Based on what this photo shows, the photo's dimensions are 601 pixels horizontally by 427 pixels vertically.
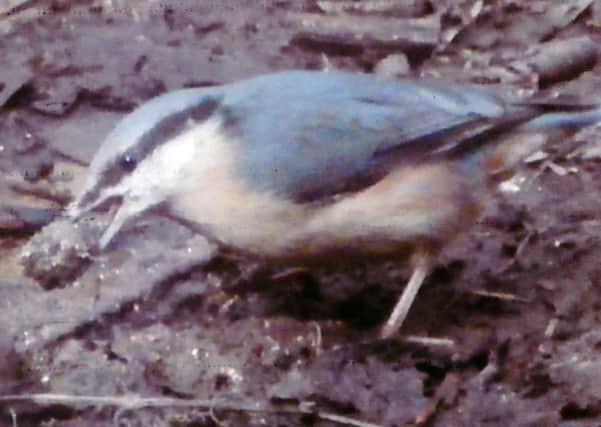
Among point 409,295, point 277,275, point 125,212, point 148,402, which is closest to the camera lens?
point 148,402

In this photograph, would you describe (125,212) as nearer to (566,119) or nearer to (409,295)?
(409,295)

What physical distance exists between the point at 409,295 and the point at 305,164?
0.34m

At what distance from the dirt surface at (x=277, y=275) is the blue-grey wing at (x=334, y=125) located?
20cm

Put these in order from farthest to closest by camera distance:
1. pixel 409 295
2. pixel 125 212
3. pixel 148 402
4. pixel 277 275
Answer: pixel 277 275 → pixel 409 295 → pixel 125 212 → pixel 148 402

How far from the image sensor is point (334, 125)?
257cm

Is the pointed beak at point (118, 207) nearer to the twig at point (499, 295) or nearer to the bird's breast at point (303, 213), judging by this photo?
the bird's breast at point (303, 213)

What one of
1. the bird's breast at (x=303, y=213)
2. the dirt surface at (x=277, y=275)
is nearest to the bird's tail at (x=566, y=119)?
the dirt surface at (x=277, y=275)

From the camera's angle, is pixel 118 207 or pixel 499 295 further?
pixel 499 295

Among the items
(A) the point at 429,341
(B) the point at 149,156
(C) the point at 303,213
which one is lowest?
(A) the point at 429,341

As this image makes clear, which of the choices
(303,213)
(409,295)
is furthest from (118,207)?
(409,295)

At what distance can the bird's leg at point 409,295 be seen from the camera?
2.66m

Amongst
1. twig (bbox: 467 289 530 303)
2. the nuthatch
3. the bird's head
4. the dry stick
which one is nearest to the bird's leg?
the nuthatch

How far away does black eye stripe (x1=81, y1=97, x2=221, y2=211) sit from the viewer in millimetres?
2469

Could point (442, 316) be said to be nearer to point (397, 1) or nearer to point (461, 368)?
point (461, 368)
